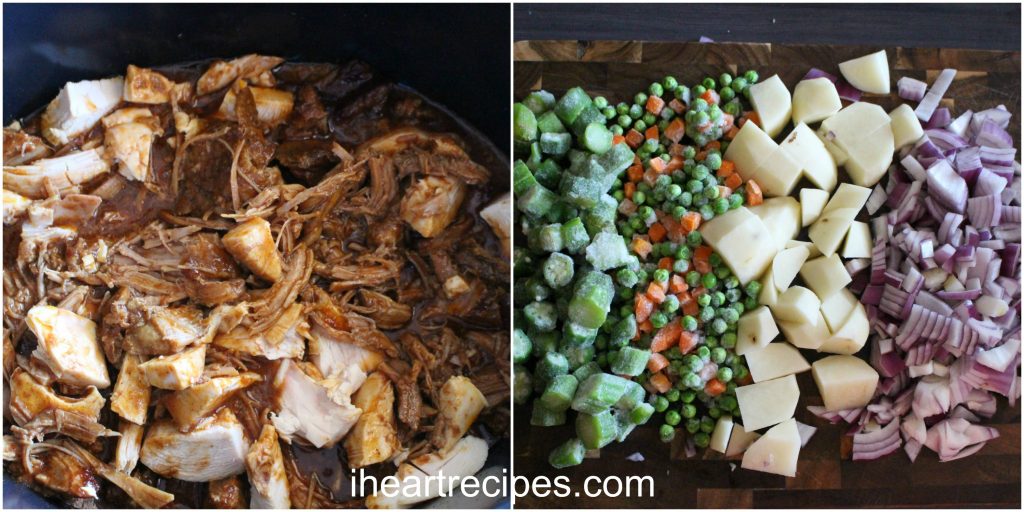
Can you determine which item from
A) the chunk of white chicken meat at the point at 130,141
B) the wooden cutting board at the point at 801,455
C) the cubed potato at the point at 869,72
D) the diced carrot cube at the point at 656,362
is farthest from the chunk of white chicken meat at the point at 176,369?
the cubed potato at the point at 869,72

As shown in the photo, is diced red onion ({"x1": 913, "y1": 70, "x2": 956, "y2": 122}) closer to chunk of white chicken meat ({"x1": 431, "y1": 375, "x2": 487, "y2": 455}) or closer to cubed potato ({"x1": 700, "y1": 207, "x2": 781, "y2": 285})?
cubed potato ({"x1": 700, "y1": 207, "x2": 781, "y2": 285})

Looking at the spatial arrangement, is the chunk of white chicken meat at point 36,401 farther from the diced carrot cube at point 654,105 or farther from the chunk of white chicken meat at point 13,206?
the diced carrot cube at point 654,105

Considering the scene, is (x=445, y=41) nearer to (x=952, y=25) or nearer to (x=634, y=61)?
(x=634, y=61)

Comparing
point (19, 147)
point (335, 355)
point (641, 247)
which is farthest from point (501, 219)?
point (19, 147)

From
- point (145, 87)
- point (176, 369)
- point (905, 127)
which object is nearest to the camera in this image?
point (176, 369)

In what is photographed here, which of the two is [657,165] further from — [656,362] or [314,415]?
[314,415]

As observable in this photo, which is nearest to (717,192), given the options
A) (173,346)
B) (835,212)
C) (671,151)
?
(671,151)
